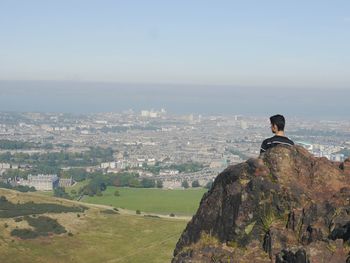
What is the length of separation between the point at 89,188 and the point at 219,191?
12775cm

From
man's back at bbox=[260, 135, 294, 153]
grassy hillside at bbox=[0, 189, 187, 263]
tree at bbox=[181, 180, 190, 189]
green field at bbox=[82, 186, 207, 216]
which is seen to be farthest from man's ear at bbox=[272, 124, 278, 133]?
tree at bbox=[181, 180, 190, 189]

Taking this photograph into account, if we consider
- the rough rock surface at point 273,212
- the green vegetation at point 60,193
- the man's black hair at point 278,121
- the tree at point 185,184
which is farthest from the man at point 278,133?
the tree at point 185,184

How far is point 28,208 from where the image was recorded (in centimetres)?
9150

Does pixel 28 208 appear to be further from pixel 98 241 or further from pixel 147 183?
pixel 147 183

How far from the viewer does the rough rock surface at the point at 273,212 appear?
408 inches

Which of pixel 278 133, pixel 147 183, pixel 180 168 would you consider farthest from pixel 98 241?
pixel 180 168

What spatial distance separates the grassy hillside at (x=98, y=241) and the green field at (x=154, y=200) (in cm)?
2087

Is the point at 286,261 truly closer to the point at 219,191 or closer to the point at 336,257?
the point at 336,257

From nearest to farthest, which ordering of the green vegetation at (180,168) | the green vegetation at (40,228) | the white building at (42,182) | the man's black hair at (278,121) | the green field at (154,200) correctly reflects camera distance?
1. the man's black hair at (278,121)
2. the green vegetation at (40,228)
3. the green field at (154,200)
4. the white building at (42,182)
5. the green vegetation at (180,168)

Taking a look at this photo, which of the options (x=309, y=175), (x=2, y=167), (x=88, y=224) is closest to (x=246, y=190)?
(x=309, y=175)

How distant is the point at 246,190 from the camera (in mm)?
11594

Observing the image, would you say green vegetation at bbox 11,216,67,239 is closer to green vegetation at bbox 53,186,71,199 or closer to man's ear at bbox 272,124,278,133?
green vegetation at bbox 53,186,71,199

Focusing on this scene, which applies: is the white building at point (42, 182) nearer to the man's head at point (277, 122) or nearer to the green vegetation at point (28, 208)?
the green vegetation at point (28, 208)

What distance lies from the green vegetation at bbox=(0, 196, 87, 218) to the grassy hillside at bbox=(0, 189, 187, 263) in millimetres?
4630
